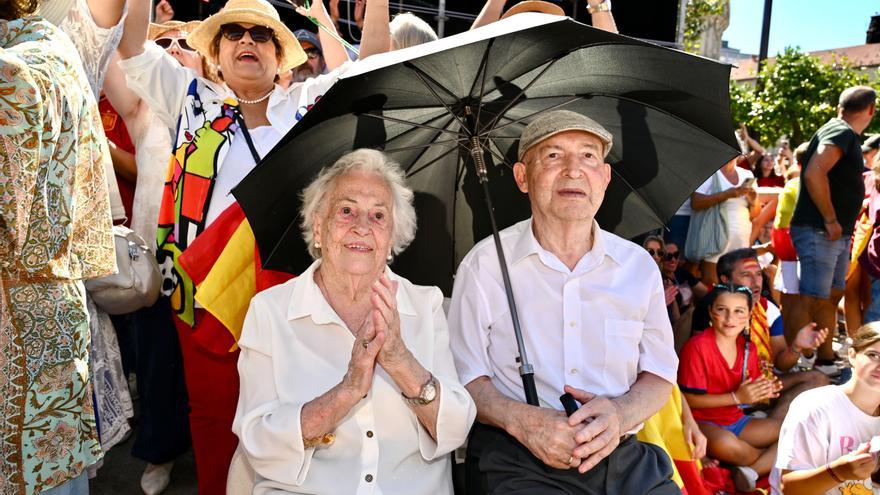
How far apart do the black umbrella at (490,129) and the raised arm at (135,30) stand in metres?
0.97

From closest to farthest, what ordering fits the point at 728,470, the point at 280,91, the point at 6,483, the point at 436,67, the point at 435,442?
the point at 6,483 < the point at 435,442 < the point at 436,67 < the point at 280,91 < the point at 728,470

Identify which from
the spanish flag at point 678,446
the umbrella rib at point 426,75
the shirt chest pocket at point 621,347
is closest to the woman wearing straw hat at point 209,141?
the umbrella rib at point 426,75

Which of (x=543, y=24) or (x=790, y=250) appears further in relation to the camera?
(x=790, y=250)

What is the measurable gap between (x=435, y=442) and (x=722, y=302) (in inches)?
92.3

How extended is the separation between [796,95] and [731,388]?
21080 mm

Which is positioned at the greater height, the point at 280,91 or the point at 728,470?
the point at 280,91

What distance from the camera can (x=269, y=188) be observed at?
256cm

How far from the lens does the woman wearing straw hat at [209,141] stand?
2967 millimetres

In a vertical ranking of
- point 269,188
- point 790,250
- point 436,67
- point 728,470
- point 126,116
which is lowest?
point 728,470

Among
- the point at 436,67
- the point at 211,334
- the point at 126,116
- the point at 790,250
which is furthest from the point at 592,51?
the point at 790,250

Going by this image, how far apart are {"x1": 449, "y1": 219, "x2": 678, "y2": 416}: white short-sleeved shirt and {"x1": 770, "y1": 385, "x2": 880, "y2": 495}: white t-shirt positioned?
0.84 m

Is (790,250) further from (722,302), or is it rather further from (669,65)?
(669,65)

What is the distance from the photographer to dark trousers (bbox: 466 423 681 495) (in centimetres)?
221

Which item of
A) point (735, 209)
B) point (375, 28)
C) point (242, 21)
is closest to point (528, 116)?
point (375, 28)
